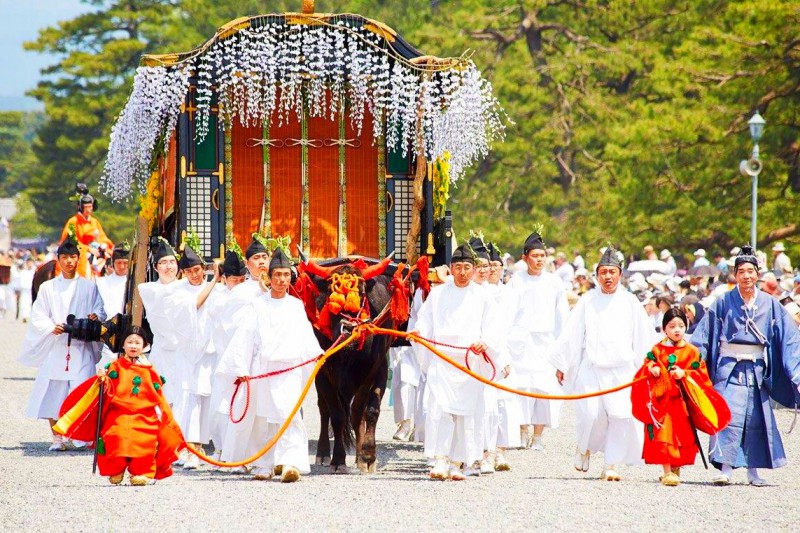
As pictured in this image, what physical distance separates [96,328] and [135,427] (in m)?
3.10

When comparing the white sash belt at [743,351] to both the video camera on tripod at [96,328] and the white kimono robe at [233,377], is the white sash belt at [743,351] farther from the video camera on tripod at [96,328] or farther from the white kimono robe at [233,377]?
the video camera on tripod at [96,328]

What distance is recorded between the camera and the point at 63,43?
182 ft

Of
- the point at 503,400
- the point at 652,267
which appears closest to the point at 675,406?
the point at 503,400

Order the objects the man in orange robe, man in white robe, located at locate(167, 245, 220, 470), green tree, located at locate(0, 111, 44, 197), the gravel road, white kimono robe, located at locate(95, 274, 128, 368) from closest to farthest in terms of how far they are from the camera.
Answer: the gravel road, man in white robe, located at locate(167, 245, 220, 470), white kimono robe, located at locate(95, 274, 128, 368), the man in orange robe, green tree, located at locate(0, 111, 44, 197)

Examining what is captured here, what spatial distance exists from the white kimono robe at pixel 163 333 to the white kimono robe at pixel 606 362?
9.92 feet

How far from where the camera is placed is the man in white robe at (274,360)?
1093 centimetres

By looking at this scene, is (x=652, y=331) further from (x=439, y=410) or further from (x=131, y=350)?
(x=131, y=350)

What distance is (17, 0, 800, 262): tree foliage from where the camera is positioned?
82.8 ft

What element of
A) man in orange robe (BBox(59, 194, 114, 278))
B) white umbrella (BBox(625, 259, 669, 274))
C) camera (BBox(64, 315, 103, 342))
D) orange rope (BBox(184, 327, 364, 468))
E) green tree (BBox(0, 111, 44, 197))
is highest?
green tree (BBox(0, 111, 44, 197))

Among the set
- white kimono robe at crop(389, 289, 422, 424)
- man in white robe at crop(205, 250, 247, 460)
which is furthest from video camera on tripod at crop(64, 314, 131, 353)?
white kimono robe at crop(389, 289, 422, 424)

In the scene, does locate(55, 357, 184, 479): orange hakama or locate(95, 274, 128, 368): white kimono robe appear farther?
locate(95, 274, 128, 368): white kimono robe

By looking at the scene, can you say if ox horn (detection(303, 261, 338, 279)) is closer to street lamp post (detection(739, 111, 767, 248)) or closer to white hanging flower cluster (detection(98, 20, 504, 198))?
white hanging flower cluster (detection(98, 20, 504, 198))

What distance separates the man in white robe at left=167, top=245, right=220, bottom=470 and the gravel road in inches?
14.3

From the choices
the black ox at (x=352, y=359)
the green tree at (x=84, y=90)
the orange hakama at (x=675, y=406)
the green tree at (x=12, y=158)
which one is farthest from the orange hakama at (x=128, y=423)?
the green tree at (x=12, y=158)
